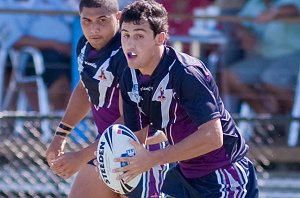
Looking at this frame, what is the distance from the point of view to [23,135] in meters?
9.00

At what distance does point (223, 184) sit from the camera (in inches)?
233

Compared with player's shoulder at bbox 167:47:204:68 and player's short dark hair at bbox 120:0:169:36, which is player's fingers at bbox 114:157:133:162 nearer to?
player's shoulder at bbox 167:47:204:68

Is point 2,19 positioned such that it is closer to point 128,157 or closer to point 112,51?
point 112,51

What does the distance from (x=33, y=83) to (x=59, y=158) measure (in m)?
3.51

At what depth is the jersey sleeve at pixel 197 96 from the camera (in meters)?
5.57

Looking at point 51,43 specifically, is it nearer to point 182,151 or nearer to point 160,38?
point 160,38

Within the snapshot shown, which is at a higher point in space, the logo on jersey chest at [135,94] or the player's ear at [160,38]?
the player's ear at [160,38]

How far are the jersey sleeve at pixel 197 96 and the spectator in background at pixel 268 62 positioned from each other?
3.88 metres

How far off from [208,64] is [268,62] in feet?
1.89

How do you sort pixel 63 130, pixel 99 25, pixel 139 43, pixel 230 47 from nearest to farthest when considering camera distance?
1. pixel 139 43
2. pixel 99 25
3. pixel 63 130
4. pixel 230 47

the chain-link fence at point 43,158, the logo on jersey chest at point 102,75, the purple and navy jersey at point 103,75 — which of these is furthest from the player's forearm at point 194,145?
the chain-link fence at point 43,158

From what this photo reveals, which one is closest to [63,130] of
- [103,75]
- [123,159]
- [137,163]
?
[103,75]

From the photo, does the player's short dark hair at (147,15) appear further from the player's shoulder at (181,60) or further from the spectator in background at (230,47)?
the spectator in background at (230,47)

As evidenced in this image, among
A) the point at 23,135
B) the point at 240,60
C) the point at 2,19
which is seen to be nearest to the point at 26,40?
the point at 2,19
